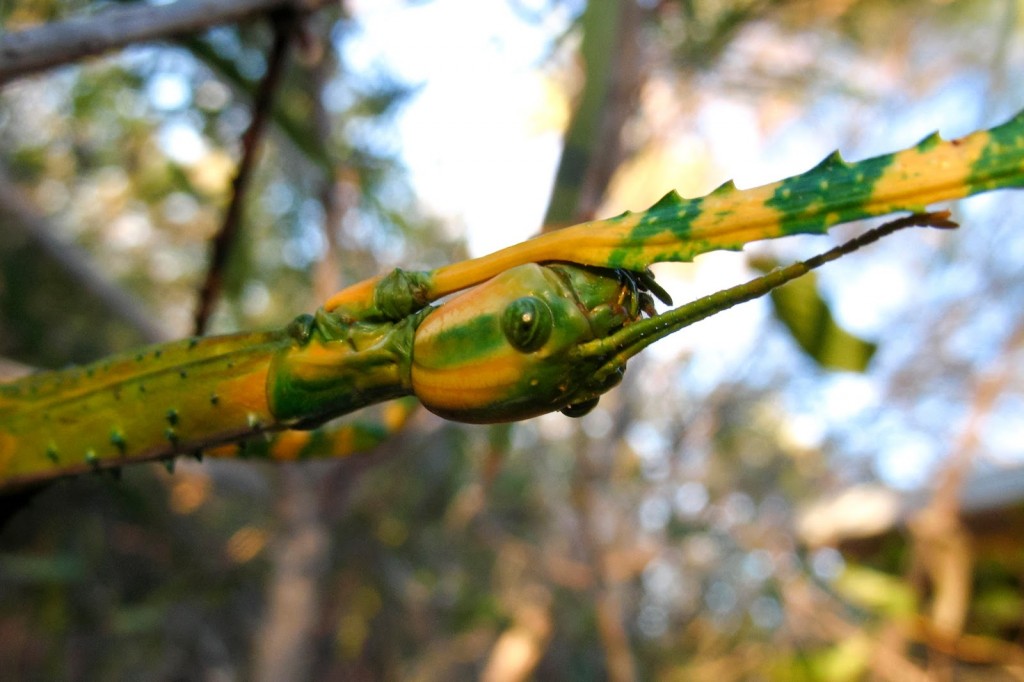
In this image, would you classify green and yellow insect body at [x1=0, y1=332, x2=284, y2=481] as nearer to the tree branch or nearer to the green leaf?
the tree branch

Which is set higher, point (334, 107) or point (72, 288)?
point (72, 288)

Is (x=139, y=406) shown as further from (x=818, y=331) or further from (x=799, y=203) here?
(x=818, y=331)

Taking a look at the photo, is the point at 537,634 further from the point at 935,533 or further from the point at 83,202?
the point at 83,202

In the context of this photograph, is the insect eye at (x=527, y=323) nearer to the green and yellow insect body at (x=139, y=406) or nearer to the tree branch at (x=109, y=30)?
the green and yellow insect body at (x=139, y=406)

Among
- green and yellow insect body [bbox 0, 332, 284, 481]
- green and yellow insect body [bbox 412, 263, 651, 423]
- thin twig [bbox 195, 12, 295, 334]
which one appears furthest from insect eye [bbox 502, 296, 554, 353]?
thin twig [bbox 195, 12, 295, 334]

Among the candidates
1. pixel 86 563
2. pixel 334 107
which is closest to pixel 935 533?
pixel 334 107

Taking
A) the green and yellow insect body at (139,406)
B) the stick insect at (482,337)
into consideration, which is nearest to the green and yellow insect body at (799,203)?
the stick insect at (482,337)
